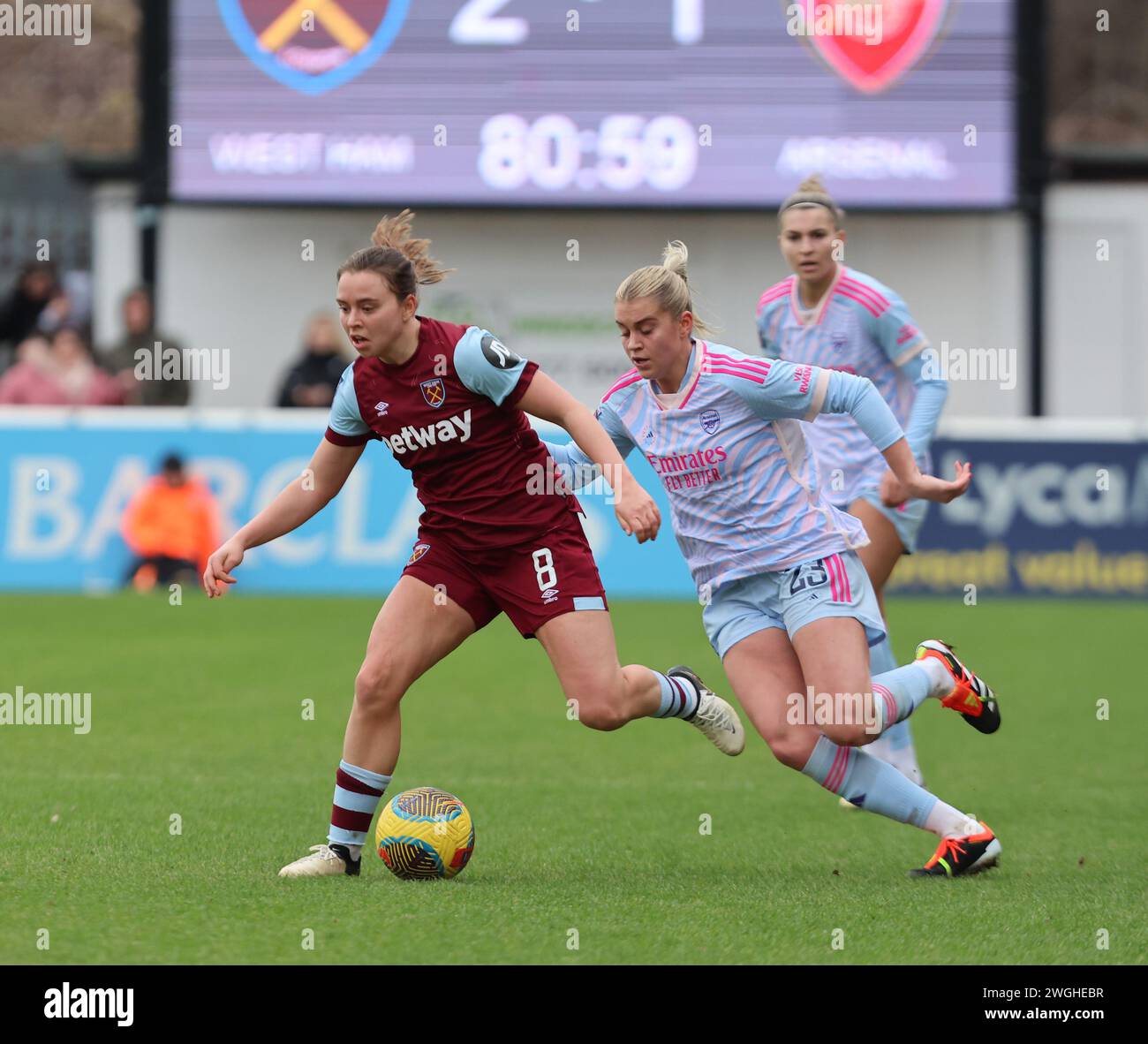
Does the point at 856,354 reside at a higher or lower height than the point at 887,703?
higher

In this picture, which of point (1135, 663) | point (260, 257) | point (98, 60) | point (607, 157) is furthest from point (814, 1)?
point (98, 60)

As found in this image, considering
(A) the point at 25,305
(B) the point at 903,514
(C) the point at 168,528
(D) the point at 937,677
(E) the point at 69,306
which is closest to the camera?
(D) the point at 937,677

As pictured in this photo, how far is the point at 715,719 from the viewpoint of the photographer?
680 cm

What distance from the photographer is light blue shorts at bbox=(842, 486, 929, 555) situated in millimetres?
7883

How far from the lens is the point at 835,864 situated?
6566 mm

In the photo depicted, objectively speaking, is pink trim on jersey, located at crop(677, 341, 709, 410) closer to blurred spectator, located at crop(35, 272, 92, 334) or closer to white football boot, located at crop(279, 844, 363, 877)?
white football boot, located at crop(279, 844, 363, 877)

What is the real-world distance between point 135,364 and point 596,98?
5019mm

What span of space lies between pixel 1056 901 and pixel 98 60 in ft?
102

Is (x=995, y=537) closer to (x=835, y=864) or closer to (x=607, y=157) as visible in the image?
(x=607, y=157)

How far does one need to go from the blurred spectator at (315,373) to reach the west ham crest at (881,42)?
17.9 ft

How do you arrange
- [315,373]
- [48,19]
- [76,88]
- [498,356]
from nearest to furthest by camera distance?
[498,356]
[315,373]
[48,19]
[76,88]

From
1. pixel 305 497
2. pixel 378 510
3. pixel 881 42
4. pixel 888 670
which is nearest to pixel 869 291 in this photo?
pixel 888 670

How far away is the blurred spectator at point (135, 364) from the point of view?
17.2 metres
